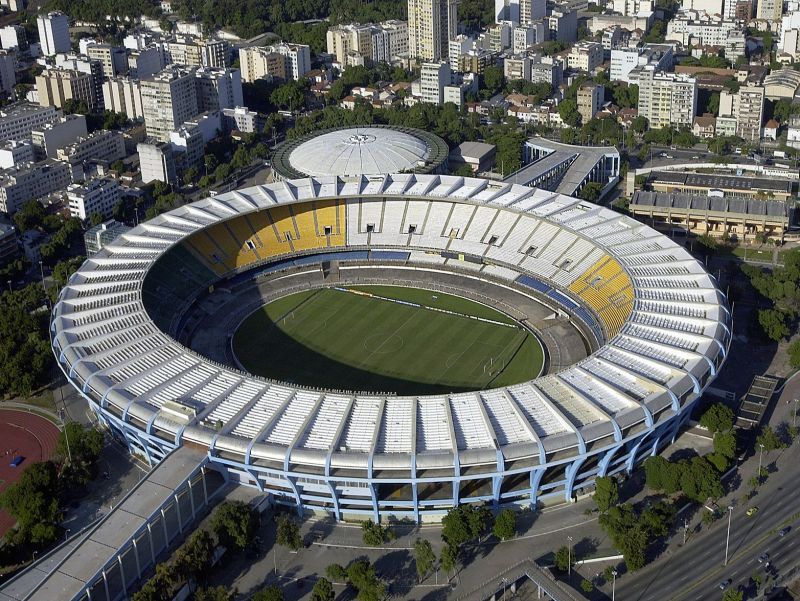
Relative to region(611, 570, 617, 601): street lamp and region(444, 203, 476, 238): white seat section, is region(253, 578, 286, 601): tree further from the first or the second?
region(444, 203, 476, 238): white seat section

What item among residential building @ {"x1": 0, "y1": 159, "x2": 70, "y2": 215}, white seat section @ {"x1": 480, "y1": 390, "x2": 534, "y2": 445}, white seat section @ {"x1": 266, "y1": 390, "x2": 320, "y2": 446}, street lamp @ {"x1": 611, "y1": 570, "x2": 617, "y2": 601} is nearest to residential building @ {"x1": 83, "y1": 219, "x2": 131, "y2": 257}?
residential building @ {"x1": 0, "y1": 159, "x2": 70, "y2": 215}

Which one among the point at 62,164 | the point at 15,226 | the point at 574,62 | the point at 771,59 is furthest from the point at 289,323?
the point at 771,59

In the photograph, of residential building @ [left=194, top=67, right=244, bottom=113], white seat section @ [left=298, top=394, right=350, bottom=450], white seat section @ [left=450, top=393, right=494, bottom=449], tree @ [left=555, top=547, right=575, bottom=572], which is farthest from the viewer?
residential building @ [left=194, top=67, right=244, bottom=113]

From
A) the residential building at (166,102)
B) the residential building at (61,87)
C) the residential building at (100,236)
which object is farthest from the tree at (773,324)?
the residential building at (61,87)

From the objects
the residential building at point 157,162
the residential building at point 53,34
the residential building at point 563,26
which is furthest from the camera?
the residential building at point 563,26

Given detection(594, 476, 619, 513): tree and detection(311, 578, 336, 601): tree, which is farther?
detection(594, 476, 619, 513): tree

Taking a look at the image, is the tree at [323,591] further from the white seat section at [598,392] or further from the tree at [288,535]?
the white seat section at [598,392]
